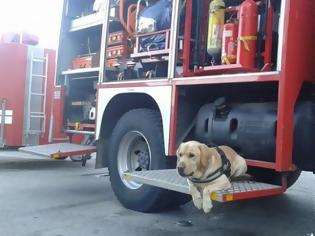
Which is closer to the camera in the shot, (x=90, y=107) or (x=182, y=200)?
(x=182, y=200)

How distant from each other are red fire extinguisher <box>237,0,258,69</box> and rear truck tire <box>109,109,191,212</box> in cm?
134

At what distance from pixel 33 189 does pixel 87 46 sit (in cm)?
229

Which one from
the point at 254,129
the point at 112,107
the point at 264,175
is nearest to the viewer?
the point at 254,129

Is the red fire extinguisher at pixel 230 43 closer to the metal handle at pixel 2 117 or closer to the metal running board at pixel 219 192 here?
the metal running board at pixel 219 192

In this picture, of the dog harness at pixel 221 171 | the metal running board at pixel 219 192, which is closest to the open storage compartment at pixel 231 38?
the dog harness at pixel 221 171

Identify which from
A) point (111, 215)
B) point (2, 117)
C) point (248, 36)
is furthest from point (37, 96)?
point (248, 36)

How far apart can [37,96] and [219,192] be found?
5.90 m

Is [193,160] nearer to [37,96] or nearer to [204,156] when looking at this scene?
[204,156]

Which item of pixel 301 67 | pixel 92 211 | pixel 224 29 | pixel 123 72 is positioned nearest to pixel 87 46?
pixel 123 72

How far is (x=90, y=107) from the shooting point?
22.7ft

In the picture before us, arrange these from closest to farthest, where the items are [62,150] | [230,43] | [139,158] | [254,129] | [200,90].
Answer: [254,129]
[230,43]
[200,90]
[139,158]
[62,150]

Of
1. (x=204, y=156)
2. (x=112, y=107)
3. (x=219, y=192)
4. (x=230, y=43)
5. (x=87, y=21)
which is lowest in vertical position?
(x=219, y=192)

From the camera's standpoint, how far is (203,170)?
12.0 feet

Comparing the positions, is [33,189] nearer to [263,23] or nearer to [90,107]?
[90,107]
